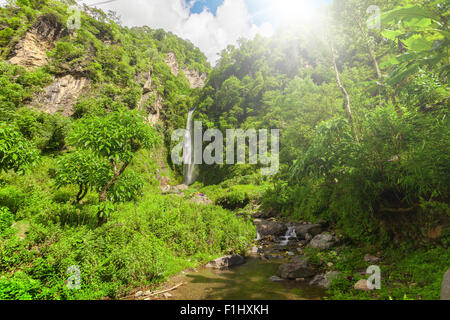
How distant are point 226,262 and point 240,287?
6.65 ft

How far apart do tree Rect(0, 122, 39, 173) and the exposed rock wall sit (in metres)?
24.6

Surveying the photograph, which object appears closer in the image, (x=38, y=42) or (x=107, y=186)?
(x=107, y=186)

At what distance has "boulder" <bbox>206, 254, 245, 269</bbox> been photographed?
7.88 metres

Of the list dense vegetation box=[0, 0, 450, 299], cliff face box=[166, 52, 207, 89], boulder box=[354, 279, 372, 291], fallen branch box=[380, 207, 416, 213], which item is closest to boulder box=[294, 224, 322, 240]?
dense vegetation box=[0, 0, 450, 299]

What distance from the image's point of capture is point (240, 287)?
617cm

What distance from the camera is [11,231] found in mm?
6012

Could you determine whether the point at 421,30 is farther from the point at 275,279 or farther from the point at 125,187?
the point at 125,187

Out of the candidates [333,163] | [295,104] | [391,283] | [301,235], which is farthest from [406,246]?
[295,104]

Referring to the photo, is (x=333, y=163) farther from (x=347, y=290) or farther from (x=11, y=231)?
(x=11, y=231)

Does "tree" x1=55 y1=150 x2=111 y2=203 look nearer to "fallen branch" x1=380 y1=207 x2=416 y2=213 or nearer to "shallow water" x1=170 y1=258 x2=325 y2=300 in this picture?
"shallow water" x1=170 y1=258 x2=325 y2=300

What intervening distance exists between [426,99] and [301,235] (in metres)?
8.23

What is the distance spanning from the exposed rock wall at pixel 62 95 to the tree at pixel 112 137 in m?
25.9

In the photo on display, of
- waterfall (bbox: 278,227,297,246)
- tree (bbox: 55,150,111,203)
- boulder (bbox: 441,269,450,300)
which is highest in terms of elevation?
tree (bbox: 55,150,111,203)

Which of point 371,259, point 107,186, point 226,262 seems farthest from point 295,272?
point 107,186
